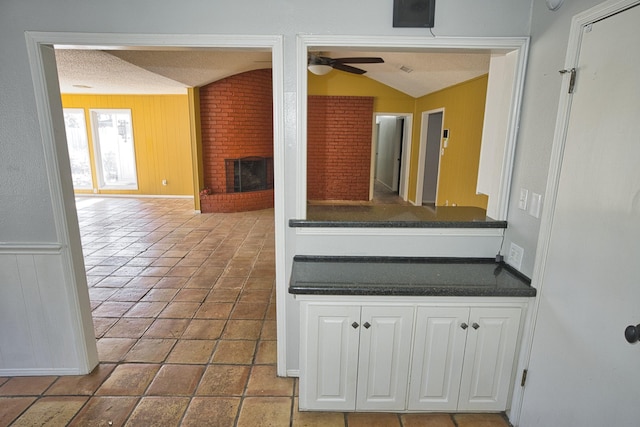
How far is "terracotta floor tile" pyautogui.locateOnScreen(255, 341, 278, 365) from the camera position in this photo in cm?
231

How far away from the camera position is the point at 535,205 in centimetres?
171

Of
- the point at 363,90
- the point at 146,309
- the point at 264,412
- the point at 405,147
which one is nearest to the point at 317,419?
the point at 264,412

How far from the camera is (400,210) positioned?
2305 mm

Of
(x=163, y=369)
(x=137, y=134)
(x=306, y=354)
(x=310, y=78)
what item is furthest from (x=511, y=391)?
(x=137, y=134)

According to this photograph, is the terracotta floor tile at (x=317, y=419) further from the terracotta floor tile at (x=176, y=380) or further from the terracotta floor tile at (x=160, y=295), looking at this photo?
the terracotta floor tile at (x=160, y=295)

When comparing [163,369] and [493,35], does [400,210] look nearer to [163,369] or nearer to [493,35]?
[493,35]

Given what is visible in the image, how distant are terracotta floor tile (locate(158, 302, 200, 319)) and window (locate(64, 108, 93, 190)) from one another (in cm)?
648

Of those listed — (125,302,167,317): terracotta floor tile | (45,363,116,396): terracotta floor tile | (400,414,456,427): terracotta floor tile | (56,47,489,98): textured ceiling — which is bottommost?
(400,414,456,427): terracotta floor tile

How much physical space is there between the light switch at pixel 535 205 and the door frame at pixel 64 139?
1.33 metres

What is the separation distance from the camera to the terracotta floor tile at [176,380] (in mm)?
2032

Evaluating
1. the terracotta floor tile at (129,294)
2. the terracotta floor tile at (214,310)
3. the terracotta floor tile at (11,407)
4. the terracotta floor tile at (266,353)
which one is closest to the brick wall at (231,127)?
the terracotta floor tile at (129,294)

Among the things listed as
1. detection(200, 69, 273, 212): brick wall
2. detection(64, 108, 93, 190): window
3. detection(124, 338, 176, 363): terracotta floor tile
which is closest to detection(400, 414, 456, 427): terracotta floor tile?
detection(124, 338, 176, 363): terracotta floor tile

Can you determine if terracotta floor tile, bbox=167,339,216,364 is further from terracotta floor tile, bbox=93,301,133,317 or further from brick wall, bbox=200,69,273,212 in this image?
brick wall, bbox=200,69,273,212

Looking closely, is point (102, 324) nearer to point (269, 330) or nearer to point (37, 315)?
point (37, 315)
